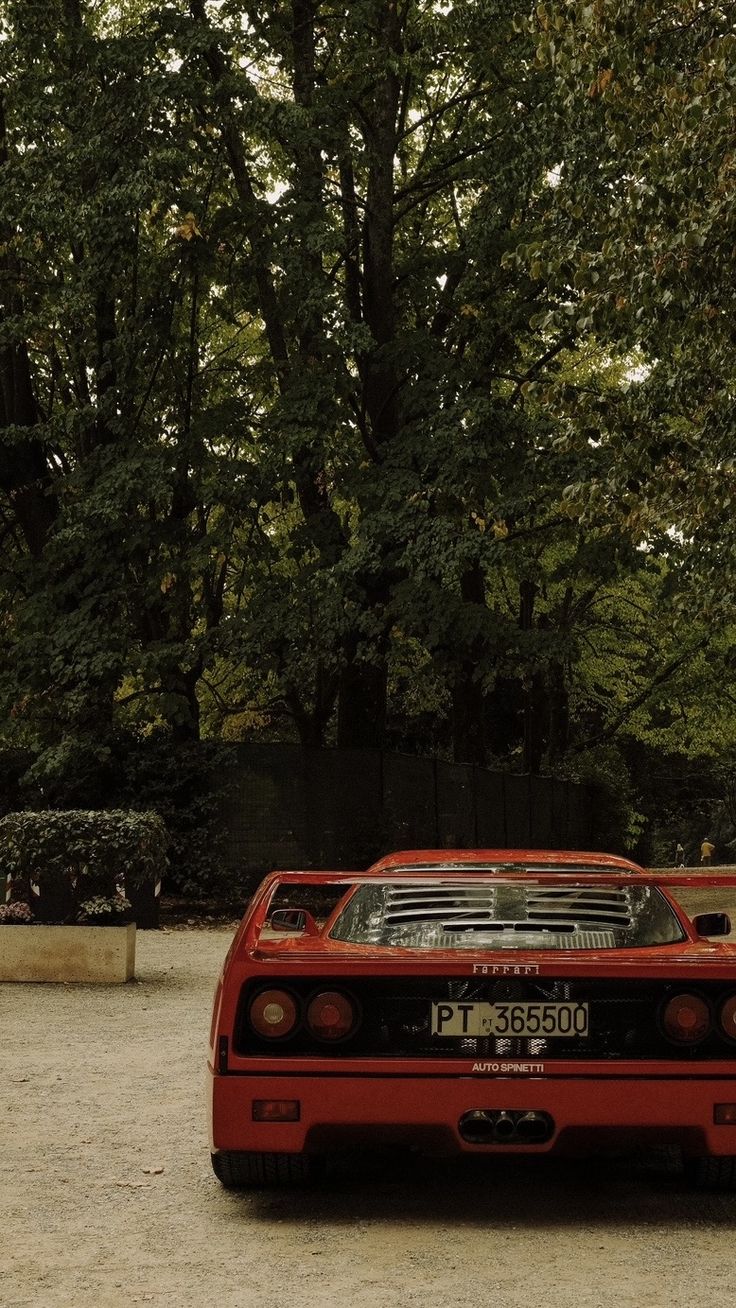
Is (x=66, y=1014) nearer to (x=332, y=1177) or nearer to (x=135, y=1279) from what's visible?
(x=332, y=1177)

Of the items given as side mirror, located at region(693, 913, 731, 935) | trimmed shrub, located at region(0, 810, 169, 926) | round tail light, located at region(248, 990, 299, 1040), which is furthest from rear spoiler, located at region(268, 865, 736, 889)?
trimmed shrub, located at region(0, 810, 169, 926)

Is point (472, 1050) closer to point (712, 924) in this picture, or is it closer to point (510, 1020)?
point (510, 1020)

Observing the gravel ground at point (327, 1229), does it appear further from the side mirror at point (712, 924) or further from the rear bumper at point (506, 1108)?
the side mirror at point (712, 924)

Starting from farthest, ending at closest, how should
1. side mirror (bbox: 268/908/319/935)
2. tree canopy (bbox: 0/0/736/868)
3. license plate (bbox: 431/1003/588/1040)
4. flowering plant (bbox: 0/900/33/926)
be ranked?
1. tree canopy (bbox: 0/0/736/868)
2. flowering plant (bbox: 0/900/33/926)
3. side mirror (bbox: 268/908/319/935)
4. license plate (bbox: 431/1003/588/1040)

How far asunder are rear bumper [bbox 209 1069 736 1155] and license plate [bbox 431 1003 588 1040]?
141 millimetres

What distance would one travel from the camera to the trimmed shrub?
41.8ft

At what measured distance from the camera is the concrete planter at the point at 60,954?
12719 millimetres

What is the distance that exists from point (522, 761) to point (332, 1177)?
34.1 metres

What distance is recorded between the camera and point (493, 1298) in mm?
4410

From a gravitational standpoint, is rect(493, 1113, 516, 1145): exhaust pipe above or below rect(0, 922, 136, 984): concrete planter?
below

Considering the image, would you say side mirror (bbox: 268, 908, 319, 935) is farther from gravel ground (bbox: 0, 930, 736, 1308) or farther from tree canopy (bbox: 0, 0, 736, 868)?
tree canopy (bbox: 0, 0, 736, 868)

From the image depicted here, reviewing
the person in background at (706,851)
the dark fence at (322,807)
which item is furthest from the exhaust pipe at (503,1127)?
the person in background at (706,851)

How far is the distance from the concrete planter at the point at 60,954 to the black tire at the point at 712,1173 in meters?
7.62

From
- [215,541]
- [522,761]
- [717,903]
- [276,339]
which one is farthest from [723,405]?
[522,761]
